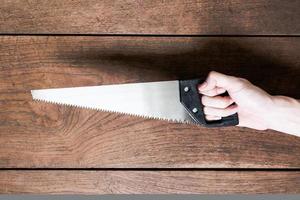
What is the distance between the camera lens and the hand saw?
73cm

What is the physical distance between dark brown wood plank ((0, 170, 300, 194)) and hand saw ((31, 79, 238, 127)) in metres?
0.11

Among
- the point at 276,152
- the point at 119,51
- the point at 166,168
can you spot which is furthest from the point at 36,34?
the point at 276,152

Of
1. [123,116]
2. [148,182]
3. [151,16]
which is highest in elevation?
[151,16]

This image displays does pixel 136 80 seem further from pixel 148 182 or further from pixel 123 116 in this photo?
pixel 148 182

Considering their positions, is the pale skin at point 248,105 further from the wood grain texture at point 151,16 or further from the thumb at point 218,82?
the wood grain texture at point 151,16

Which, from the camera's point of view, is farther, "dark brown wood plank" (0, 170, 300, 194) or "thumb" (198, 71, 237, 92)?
"dark brown wood plank" (0, 170, 300, 194)

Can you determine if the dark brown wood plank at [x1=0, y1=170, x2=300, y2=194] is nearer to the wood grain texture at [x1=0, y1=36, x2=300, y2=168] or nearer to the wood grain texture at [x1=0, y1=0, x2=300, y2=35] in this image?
the wood grain texture at [x1=0, y1=36, x2=300, y2=168]

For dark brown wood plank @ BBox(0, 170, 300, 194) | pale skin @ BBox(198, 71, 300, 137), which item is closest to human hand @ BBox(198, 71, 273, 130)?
pale skin @ BBox(198, 71, 300, 137)

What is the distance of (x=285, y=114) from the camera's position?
734mm

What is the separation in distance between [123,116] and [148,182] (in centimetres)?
12

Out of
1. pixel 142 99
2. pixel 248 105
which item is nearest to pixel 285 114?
pixel 248 105

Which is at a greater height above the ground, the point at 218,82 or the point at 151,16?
the point at 151,16

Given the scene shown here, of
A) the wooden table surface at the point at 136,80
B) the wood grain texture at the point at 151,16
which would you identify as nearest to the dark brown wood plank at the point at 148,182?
the wooden table surface at the point at 136,80

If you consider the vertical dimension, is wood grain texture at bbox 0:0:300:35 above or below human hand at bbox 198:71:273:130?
above
